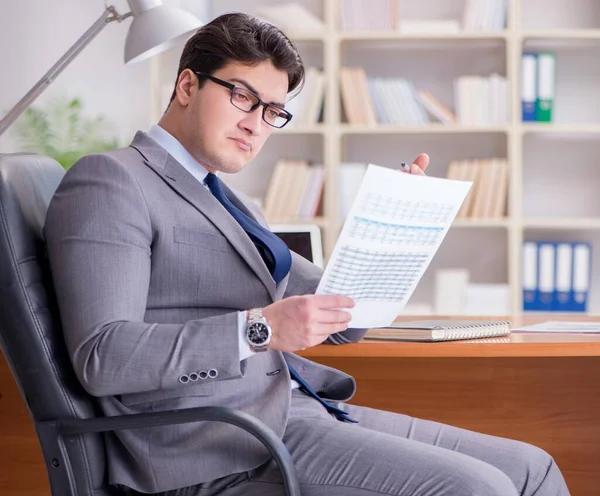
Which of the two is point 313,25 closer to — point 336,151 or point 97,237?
point 336,151

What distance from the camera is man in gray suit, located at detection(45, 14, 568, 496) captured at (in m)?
1.21

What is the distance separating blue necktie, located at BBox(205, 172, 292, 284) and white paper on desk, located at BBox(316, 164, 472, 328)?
177mm

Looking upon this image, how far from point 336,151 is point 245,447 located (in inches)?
115

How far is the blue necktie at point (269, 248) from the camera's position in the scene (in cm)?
147

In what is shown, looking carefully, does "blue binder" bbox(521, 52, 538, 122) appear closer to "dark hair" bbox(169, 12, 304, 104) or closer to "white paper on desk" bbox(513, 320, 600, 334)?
"white paper on desk" bbox(513, 320, 600, 334)

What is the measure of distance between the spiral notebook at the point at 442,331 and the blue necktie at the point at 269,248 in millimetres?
269

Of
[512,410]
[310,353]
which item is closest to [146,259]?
[310,353]

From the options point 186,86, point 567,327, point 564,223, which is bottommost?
point 564,223

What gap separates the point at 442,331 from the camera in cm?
171

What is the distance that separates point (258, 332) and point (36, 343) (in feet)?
1.09

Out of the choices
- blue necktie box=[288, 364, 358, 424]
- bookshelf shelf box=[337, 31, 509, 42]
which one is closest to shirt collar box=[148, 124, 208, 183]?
blue necktie box=[288, 364, 358, 424]

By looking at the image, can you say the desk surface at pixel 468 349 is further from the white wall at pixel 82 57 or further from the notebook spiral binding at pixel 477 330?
the white wall at pixel 82 57

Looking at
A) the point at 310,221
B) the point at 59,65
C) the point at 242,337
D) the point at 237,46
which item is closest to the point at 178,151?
the point at 237,46

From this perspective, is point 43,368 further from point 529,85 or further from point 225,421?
point 529,85
